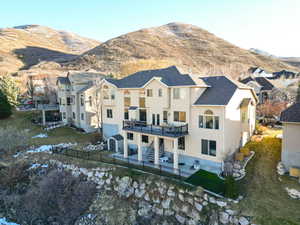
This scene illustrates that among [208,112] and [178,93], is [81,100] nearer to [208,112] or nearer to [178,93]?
[178,93]

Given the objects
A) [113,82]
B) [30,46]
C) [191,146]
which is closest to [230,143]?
[191,146]

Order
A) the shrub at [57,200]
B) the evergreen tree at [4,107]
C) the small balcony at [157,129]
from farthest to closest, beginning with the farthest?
the evergreen tree at [4,107] → the small balcony at [157,129] → the shrub at [57,200]

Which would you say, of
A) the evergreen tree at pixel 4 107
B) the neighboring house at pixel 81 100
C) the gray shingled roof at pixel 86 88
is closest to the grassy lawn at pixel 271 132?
the neighboring house at pixel 81 100

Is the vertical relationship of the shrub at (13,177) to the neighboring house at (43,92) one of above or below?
below

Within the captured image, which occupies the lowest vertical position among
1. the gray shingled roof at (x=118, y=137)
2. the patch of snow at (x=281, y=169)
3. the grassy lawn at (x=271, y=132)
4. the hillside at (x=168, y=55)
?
the patch of snow at (x=281, y=169)

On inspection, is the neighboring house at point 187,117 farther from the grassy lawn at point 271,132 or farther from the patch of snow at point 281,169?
the patch of snow at point 281,169

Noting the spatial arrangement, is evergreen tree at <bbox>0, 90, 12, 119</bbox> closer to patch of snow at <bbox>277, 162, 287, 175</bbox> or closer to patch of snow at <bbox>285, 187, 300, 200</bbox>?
patch of snow at <bbox>277, 162, 287, 175</bbox>

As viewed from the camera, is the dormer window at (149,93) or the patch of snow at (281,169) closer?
the patch of snow at (281,169)
